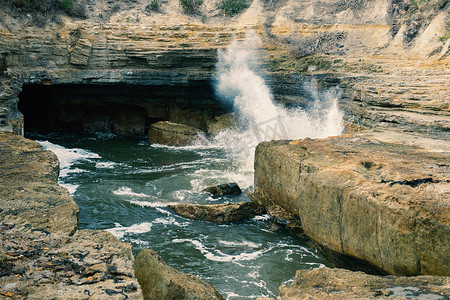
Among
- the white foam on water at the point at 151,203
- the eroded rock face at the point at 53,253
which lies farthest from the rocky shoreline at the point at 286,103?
the white foam on water at the point at 151,203

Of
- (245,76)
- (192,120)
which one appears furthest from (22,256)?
(192,120)

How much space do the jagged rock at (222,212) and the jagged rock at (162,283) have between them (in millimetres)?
3613

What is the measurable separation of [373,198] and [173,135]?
11.5 metres

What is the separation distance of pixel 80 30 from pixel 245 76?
6385 mm

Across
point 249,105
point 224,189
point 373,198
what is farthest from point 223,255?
point 249,105

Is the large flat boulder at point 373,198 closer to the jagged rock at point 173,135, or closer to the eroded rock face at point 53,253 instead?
the eroded rock face at point 53,253

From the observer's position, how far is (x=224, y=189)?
9125 millimetres

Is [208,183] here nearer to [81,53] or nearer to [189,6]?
[81,53]

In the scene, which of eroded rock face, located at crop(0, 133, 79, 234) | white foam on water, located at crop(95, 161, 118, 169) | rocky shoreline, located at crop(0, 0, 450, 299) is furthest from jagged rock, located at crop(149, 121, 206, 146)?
eroded rock face, located at crop(0, 133, 79, 234)

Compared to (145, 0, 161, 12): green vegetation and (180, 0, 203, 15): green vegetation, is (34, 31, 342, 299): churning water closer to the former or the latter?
(180, 0, 203, 15): green vegetation

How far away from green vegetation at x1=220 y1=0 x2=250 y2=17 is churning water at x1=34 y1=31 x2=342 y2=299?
10.4 feet

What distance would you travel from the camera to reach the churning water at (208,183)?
596 cm

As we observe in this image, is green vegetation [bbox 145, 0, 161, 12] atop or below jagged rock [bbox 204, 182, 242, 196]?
atop

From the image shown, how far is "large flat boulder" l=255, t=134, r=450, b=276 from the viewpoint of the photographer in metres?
4.03
